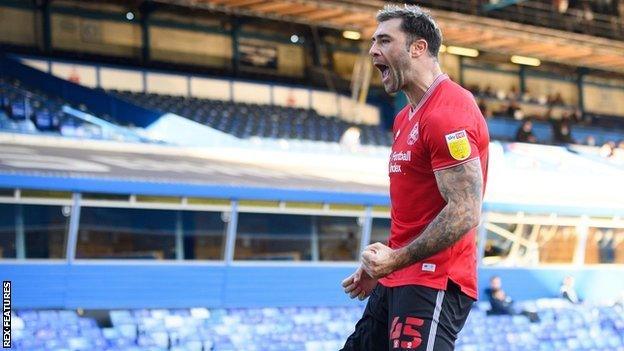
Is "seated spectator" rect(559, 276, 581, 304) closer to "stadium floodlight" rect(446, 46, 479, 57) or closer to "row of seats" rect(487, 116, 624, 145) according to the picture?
"row of seats" rect(487, 116, 624, 145)

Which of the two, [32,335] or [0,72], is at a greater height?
[0,72]

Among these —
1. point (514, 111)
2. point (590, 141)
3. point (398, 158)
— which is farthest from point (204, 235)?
point (590, 141)

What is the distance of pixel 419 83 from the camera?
412cm

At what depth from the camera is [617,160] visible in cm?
2784

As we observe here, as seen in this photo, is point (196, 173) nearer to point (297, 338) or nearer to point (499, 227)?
point (297, 338)

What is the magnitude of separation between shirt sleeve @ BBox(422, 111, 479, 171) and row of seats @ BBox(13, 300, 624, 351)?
896 cm

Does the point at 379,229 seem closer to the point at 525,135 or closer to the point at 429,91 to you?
the point at 525,135

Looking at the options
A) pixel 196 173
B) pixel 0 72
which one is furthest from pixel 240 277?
pixel 0 72

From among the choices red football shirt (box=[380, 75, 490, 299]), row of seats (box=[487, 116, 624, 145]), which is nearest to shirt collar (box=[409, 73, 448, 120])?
red football shirt (box=[380, 75, 490, 299])

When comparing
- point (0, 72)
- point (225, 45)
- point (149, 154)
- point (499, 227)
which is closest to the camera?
point (149, 154)

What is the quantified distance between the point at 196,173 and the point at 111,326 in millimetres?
2725

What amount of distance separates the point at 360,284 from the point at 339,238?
1341 cm

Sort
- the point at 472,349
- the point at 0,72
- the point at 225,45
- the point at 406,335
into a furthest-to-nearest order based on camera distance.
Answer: the point at 225,45
the point at 0,72
the point at 472,349
the point at 406,335

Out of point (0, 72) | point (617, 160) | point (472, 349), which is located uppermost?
point (0, 72)
